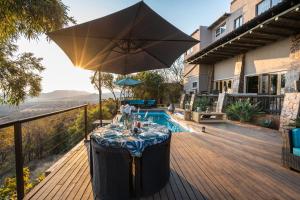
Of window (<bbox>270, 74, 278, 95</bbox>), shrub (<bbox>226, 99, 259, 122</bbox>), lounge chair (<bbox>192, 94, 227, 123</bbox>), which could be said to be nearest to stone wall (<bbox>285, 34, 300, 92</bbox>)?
window (<bbox>270, 74, 278, 95</bbox>)

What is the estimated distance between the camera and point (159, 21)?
296 centimetres

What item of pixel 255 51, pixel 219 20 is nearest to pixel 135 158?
pixel 255 51

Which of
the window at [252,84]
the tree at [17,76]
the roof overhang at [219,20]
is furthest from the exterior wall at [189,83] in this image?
the tree at [17,76]

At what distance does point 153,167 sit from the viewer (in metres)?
2.45

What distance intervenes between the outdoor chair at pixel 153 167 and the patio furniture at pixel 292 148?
89.7 inches

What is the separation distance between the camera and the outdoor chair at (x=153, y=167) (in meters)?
2.39

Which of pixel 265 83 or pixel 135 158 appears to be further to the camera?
pixel 265 83

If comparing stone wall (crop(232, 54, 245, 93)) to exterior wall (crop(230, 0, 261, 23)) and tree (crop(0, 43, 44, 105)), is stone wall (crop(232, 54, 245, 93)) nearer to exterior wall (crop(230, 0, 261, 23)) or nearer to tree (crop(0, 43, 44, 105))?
exterior wall (crop(230, 0, 261, 23))

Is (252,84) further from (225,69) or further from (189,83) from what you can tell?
(189,83)

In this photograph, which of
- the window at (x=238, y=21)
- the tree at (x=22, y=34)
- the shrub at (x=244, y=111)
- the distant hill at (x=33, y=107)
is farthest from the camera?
the window at (x=238, y=21)

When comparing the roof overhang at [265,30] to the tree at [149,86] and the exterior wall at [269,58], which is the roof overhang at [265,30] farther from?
the tree at [149,86]

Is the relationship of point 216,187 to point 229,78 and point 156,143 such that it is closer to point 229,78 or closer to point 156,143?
point 156,143

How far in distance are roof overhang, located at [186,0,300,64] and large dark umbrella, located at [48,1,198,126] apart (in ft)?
16.5

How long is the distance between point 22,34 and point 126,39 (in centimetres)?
392
